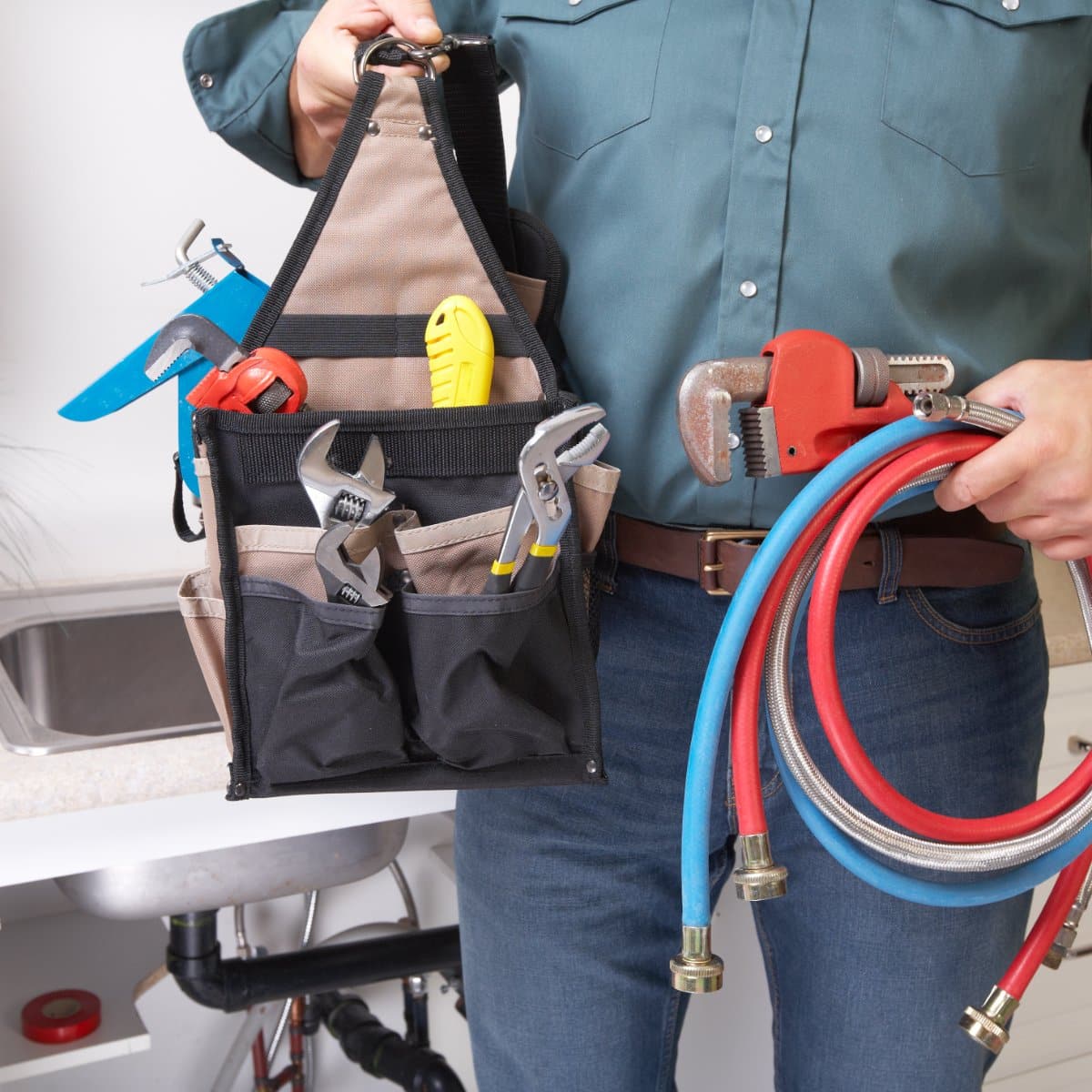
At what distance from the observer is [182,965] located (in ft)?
4.47

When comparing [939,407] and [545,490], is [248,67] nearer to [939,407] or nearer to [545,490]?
[545,490]

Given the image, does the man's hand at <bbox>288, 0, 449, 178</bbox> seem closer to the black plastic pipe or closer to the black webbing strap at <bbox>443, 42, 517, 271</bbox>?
the black webbing strap at <bbox>443, 42, 517, 271</bbox>

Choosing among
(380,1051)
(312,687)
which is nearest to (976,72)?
(312,687)

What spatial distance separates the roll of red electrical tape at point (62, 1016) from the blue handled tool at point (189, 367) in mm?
836

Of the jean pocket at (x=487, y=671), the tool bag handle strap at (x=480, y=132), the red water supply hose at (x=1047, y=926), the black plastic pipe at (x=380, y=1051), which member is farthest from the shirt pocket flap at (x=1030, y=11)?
the black plastic pipe at (x=380, y=1051)

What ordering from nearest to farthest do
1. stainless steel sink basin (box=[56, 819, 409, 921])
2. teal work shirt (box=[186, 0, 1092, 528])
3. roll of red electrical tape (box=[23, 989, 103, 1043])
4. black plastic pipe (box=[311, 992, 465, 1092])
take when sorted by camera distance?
teal work shirt (box=[186, 0, 1092, 528]) < stainless steel sink basin (box=[56, 819, 409, 921]) < roll of red electrical tape (box=[23, 989, 103, 1043]) < black plastic pipe (box=[311, 992, 465, 1092])

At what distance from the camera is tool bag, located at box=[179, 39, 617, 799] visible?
Answer: 2.32 feet

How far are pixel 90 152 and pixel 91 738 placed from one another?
32.3 inches

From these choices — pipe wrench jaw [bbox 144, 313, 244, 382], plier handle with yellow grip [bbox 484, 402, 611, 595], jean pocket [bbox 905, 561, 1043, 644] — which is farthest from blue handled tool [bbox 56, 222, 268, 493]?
jean pocket [bbox 905, 561, 1043, 644]

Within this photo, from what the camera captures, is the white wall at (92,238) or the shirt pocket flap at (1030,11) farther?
the white wall at (92,238)

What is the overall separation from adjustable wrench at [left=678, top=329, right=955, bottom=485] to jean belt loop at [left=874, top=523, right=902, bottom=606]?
106 mm

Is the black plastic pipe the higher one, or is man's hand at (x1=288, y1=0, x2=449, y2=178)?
man's hand at (x1=288, y1=0, x2=449, y2=178)

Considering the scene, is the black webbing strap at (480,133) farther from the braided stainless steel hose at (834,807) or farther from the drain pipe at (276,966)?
the drain pipe at (276,966)

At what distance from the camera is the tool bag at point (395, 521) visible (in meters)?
0.71
